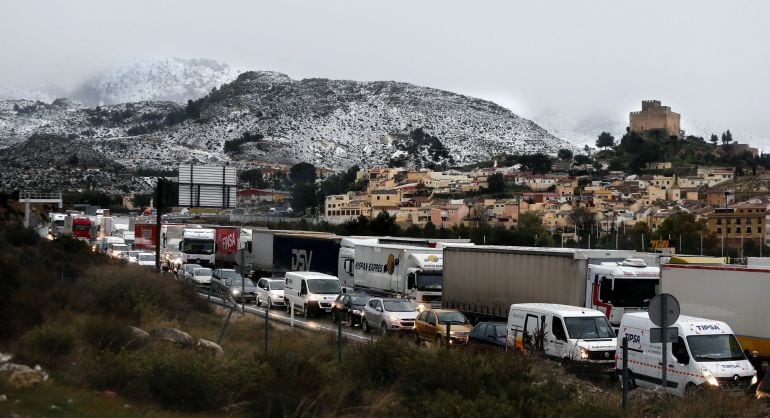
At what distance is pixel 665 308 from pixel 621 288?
1127cm

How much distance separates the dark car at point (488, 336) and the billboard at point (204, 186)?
28.4m

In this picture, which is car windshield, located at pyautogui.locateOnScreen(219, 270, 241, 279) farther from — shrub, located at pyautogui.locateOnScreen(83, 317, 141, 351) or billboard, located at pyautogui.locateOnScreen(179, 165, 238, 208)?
shrub, located at pyautogui.locateOnScreen(83, 317, 141, 351)

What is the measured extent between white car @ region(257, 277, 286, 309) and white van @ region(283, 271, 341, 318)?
1.68 meters

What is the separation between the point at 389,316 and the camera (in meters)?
26.3

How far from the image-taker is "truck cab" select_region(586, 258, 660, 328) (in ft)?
78.0

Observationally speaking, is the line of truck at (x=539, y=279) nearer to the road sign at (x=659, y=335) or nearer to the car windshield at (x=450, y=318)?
the car windshield at (x=450, y=318)

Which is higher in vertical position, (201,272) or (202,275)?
(201,272)

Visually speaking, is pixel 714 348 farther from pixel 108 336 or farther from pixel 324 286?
pixel 324 286

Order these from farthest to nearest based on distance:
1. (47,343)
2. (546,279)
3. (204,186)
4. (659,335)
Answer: (204,186), (546,279), (47,343), (659,335)

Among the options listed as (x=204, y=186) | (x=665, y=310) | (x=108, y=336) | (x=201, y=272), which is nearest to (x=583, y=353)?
(x=665, y=310)

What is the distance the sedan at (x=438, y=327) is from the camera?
2284cm

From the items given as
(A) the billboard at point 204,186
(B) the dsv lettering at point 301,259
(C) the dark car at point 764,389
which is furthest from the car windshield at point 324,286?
(C) the dark car at point 764,389

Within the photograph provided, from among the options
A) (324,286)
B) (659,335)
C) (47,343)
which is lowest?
(324,286)

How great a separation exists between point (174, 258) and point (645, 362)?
39.8m
